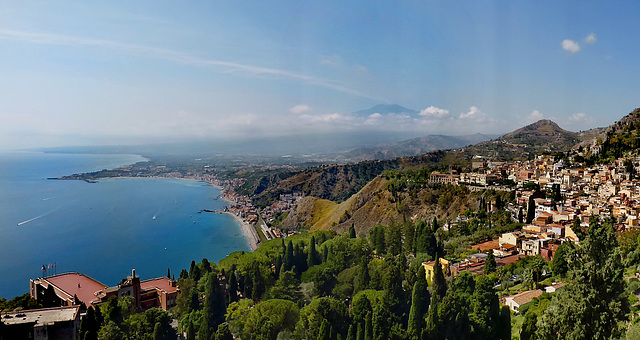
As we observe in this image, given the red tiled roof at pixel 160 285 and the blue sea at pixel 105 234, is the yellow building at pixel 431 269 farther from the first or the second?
the blue sea at pixel 105 234

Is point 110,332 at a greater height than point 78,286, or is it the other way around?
point 110,332

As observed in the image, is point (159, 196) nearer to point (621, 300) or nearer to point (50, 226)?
point (50, 226)

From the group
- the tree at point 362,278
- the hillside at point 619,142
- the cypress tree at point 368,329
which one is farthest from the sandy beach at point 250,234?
the hillside at point 619,142

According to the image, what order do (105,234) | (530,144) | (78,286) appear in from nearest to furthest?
(78,286) → (105,234) → (530,144)

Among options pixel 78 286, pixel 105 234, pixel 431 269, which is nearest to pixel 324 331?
pixel 431 269

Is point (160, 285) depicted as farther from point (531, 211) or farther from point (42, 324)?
point (531, 211)

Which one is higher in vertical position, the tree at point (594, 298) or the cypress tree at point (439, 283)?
the tree at point (594, 298)

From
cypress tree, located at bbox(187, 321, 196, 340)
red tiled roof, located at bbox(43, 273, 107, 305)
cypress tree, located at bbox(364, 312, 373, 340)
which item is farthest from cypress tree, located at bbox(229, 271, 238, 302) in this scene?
cypress tree, located at bbox(364, 312, 373, 340)

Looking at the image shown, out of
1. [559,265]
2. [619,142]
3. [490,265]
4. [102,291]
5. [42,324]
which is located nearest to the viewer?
[42,324]
